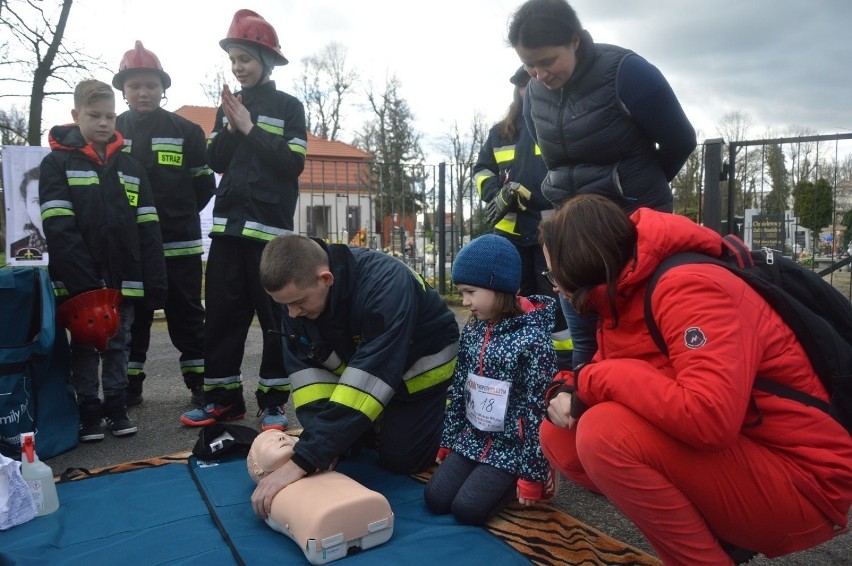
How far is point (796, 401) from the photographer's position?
159 cm

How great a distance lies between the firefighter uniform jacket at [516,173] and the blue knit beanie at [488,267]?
1024 millimetres

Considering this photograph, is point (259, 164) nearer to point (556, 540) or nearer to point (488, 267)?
point (488, 267)

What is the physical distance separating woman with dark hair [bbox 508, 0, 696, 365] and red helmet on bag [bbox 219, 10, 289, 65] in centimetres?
163

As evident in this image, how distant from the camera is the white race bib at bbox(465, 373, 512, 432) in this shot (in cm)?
248

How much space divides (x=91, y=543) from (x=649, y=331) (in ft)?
6.32

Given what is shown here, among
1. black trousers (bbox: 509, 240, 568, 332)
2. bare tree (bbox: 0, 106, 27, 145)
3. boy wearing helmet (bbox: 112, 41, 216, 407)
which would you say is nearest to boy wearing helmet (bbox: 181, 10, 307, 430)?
boy wearing helmet (bbox: 112, 41, 216, 407)

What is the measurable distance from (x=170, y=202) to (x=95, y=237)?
686mm

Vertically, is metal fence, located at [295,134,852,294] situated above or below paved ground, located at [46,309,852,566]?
above

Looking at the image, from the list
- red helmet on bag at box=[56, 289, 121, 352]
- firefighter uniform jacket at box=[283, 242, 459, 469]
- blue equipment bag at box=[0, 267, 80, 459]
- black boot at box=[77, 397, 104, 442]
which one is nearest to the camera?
firefighter uniform jacket at box=[283, 242, 459, 469]

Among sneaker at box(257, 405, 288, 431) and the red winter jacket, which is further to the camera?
sneaker at box(257, 405, 288, 431)

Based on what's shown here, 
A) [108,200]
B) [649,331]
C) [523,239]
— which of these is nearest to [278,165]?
[108,200]

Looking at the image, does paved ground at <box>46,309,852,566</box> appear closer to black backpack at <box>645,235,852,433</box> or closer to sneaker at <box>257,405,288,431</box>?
sneaker at <box>257,405,288,431</box>

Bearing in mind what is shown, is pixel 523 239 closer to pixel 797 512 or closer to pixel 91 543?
pixel 797 512

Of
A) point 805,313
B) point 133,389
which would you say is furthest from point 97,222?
point 805,313
